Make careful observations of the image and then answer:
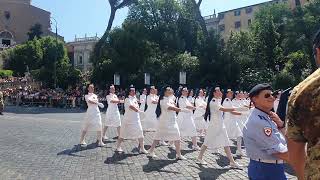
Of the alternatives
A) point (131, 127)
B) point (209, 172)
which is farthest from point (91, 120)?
point (209, 172)

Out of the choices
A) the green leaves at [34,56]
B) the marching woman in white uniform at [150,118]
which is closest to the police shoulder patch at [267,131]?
the marching woman in white uniform at [150,118]

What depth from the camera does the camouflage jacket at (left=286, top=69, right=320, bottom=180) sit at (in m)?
2.76

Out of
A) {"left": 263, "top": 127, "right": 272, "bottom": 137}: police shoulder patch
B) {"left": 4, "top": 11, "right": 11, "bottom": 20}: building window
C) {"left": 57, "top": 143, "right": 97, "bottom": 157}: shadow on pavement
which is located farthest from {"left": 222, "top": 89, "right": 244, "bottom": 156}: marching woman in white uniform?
{"left": 4, "top": 11, "right": 11, "bottom": 20}: building window

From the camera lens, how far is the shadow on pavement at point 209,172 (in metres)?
9.63

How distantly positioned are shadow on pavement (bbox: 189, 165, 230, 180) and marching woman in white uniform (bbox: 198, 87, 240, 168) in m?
0.53

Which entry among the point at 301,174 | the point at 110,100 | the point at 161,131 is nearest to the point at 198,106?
→ the point at 110,100

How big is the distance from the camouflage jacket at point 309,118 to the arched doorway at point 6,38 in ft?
311

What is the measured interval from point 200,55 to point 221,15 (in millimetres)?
39827

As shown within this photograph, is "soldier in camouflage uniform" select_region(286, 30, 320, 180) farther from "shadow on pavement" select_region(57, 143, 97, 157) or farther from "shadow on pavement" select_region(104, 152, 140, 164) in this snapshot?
"shadow on pavement" select_region(57, 143, 97, 157)

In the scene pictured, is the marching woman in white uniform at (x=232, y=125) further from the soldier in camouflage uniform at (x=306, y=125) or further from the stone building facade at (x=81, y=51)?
the stone building facade at (x=81, y=51)

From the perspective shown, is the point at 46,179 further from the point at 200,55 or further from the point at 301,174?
the point at 200,55

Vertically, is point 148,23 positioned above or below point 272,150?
above

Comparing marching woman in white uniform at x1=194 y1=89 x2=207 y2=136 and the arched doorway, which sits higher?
the arched doorway

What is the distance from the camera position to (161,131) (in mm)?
12227
